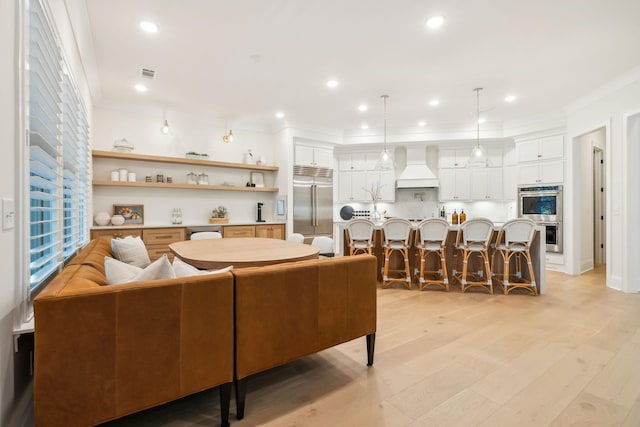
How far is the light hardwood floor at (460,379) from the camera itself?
155 cm

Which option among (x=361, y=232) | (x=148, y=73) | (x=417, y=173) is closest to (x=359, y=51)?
(x=361, y=232)

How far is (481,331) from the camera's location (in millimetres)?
2643

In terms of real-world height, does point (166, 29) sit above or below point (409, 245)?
above

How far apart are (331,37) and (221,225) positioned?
3.48m

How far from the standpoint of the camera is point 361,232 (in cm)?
413

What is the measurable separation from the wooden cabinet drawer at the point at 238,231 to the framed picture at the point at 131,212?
136cm

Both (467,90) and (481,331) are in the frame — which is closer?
(481,331)

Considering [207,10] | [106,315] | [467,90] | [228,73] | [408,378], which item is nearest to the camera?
[106,315]

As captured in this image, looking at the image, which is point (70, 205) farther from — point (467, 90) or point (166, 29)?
point (467, 90)

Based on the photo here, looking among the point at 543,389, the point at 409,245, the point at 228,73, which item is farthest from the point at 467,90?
the point at 543,389

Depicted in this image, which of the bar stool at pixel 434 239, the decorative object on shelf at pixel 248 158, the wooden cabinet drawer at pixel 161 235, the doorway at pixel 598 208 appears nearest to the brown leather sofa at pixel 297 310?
the bar stool at pixel 434 239

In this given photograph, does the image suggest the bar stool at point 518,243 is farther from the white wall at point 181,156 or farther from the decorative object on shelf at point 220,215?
the decorative object on shelf at point 220,215

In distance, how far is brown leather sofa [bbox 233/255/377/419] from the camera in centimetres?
153

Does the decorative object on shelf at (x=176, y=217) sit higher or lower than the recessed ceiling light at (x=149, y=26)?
lower
